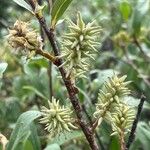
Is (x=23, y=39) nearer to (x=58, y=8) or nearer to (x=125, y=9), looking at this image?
(x=58, y=8)

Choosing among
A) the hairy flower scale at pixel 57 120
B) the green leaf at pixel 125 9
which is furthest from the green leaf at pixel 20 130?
the green leaf at pixel 125 9

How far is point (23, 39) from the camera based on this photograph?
2.83 feet

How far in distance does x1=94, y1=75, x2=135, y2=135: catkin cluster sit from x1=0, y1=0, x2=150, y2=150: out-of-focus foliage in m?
0.20

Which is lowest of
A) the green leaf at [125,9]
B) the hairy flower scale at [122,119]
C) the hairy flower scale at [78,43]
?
the hairy flower scale at [122,119]

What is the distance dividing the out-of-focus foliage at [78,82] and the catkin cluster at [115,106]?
0.20 meters

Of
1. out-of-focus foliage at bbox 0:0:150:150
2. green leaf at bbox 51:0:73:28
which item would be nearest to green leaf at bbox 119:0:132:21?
out-of-focus foliage at bbox 0:0:150:150

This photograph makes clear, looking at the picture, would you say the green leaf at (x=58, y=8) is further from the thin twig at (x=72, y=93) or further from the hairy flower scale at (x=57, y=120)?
the hairy flower scale at (x=57, y=120)

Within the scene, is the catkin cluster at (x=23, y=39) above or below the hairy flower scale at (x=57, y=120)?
above

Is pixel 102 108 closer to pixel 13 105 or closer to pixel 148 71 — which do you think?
pixel 13 105

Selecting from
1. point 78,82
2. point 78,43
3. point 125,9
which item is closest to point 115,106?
point 78,43

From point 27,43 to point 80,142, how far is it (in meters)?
0.77

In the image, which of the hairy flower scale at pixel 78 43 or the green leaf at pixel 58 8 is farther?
the green leaf at pixel 58 8

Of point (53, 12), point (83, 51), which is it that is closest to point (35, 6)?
point (53, 12)

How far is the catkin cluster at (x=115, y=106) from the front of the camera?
89 centimetres
